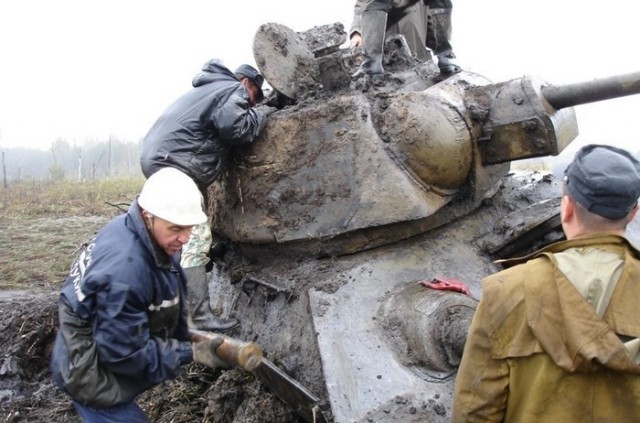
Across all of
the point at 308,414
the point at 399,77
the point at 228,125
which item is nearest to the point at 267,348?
the point at 308,414

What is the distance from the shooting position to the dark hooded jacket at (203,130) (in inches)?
175

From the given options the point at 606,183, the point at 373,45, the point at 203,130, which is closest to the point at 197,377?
the point at 203,130

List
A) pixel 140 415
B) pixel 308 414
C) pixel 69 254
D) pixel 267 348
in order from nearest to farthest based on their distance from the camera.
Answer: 1. pixel 140 415
2. pixel 308 414
3. pixel 267 348
4. pixel 69 254

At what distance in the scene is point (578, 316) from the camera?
1988 mm

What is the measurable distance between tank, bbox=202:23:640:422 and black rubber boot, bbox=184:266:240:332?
165 millimetres

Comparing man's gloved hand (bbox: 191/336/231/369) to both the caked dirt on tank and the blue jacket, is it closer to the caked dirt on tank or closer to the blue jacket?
the blue jacket

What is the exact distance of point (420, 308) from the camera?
145 inches

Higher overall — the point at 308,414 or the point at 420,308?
the point at 420,308

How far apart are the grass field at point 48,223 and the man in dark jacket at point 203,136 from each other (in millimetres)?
1028

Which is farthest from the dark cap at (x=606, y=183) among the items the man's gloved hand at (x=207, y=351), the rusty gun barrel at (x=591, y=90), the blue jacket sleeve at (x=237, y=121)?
the blue jacket sleeve at (x=237, y=121)

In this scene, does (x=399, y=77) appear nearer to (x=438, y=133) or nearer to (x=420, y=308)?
(x=438, y=133)

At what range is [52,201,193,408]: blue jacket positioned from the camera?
9.35ft

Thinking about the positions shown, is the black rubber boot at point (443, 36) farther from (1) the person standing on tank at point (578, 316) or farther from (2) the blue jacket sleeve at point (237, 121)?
(1) the person standing on tank at point (578, 316)

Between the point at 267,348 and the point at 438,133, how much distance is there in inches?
71.2
